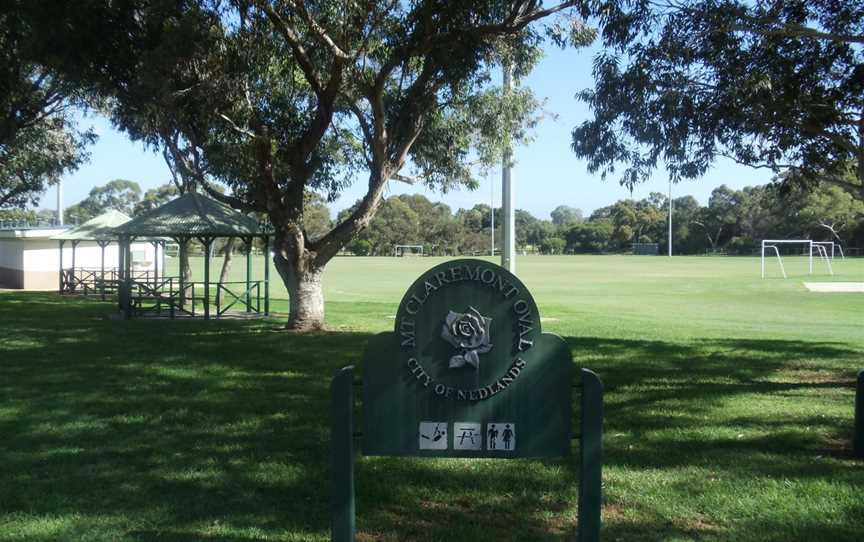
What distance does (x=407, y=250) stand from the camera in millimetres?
131375

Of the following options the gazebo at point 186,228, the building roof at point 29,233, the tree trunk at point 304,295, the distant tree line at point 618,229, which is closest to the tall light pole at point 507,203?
the tree trunk at point 304,295

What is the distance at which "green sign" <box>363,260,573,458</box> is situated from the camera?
4.72 metres

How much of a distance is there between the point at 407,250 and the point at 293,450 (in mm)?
124230

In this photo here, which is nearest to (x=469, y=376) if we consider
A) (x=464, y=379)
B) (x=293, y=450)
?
(x=464, y=379)

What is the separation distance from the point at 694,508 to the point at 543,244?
5417 inches

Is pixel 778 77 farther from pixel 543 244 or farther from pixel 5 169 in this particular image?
pixel 543 244

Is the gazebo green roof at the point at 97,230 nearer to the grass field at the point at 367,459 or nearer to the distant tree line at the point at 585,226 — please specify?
the grass field at the point at 367,459

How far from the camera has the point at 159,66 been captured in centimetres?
1400

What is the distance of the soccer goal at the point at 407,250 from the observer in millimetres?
126075

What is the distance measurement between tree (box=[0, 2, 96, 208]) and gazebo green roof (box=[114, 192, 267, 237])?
3.66m

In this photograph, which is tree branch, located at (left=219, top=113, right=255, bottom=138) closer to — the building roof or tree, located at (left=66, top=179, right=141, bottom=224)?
the building roof

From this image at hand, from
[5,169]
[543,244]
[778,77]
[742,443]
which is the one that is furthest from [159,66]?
[543,244]

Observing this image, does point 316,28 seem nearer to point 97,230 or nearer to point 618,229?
point 97,230

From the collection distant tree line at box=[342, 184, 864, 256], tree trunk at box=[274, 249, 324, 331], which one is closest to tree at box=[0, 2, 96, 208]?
tree trunk at box=[274, 249, 324, 331]
